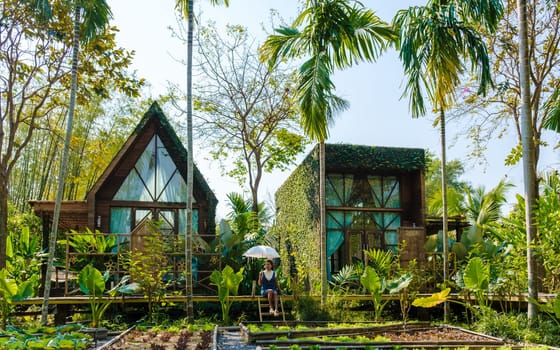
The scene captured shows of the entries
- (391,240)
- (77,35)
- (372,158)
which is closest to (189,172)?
(77,35)

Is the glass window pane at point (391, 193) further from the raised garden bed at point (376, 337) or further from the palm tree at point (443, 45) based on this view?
the raised garden bed at point (376, 337)

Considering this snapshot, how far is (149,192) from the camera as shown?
15008 mm

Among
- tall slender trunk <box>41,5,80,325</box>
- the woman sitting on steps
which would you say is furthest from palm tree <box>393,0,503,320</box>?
tall slender trunk <box>41,5,80,325</box>

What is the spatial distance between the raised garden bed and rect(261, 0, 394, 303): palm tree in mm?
2157

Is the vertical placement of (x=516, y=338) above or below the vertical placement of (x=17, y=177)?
below

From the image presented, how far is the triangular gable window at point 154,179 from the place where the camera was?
14.9 meters

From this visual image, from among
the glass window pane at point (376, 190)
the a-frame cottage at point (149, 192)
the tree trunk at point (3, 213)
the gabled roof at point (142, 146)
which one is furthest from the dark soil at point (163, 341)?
the glass window pane at point (376, 190)

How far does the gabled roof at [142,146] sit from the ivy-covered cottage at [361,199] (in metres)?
3.39

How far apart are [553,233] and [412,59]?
485 centimetres

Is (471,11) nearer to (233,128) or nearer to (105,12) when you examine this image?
(105,12)

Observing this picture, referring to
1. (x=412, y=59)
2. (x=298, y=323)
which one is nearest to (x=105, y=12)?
(x=412, y=59)

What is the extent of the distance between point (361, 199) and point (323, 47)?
5.80 metres

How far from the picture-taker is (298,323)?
10727 mm

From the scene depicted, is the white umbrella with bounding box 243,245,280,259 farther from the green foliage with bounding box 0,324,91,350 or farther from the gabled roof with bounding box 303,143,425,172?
the gabled roof with bounding box 303,143,425,172
